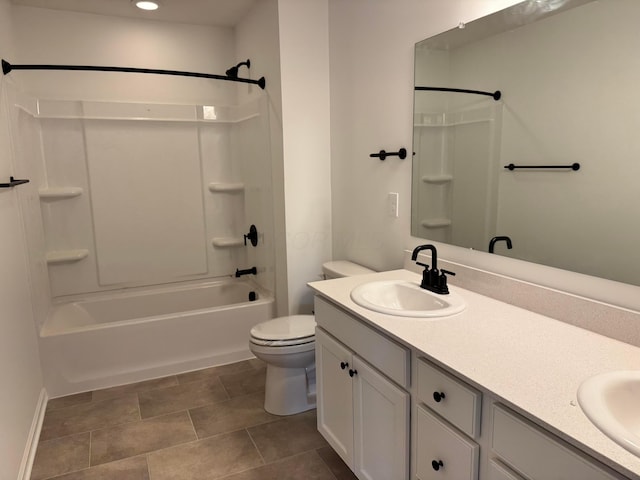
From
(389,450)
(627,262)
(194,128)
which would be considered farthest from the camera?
(194,128)

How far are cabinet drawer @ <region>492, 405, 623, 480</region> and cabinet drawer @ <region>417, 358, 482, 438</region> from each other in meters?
0.06

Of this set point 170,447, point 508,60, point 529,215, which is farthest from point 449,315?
point 170,447

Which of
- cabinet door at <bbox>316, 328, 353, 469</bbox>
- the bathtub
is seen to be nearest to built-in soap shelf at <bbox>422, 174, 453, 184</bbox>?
cabinet door at <bbox>316, 328, 353, 469</bbox>

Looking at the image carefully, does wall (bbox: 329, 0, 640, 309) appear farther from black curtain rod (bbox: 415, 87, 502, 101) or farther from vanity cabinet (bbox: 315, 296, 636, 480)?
vanity cabinet (bbox: 315, 296, 636, 480)

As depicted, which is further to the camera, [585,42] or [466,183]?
[466,183]

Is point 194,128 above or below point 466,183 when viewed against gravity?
above

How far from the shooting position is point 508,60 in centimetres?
163

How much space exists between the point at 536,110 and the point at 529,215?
0.36 metres

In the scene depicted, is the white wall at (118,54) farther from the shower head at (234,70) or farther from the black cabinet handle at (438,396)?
the black cabinet handle at (438,396)

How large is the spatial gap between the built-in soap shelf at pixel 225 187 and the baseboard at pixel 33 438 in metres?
Answer: 1.81

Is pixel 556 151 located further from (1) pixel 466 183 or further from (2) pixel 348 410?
(2) pixel 348 410

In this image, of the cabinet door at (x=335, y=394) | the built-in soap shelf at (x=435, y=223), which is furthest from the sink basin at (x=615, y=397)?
the built-in soap shelf at (x=435, y=223)

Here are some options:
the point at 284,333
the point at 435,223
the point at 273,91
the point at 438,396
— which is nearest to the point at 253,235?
the point at 273,91

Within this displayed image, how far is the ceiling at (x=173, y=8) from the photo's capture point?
298cm
